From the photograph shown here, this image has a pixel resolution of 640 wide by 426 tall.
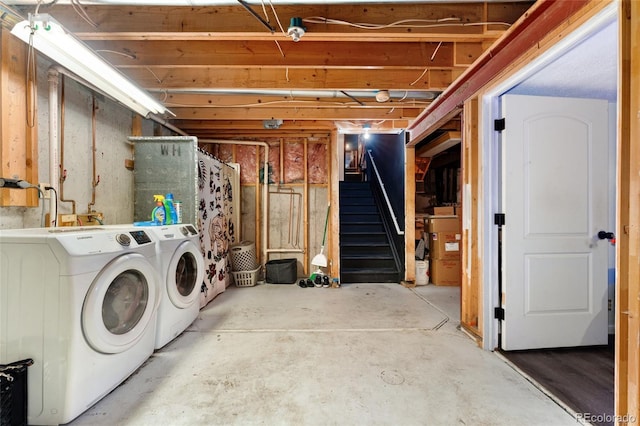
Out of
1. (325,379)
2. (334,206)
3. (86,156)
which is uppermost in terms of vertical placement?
(86,156)

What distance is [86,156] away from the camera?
236 cm

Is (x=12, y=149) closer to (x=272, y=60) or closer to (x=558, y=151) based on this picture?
(x=272, y=60)

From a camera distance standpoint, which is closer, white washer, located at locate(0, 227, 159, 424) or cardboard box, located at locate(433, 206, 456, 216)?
white washer, located at locate(0, 227, 159, 424)

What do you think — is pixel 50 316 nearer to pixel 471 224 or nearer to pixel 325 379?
pixel 325 379

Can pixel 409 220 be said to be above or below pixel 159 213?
below

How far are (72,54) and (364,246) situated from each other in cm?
392

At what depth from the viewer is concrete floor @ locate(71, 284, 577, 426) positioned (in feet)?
4.49

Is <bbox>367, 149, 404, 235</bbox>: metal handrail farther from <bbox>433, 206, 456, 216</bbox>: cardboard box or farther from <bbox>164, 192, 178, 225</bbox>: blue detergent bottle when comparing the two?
<bbox>164, 192, 178, 225</bbox>: blue detergent bottle

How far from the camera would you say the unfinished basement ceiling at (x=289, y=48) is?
177cm

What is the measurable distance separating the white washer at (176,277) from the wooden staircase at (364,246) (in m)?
2.23

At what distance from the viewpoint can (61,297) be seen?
1.28m

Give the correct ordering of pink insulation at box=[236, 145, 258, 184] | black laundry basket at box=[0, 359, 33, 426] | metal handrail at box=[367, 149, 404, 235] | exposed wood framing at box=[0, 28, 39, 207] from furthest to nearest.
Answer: pink insulation at box=[236, 145, 258, 184], metal handrail at box=[367, 149, 404, 235], exposed wood framing at box=[0, 28, 39, 207], black laundry basket at box=[0, 359, 33, 426]

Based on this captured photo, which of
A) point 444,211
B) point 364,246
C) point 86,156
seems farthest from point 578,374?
point 86,156

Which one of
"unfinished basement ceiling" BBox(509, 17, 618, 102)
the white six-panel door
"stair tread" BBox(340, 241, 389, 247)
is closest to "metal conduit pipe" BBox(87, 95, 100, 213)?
"stair tread" BBox(340, 241, 389, 247)
